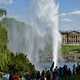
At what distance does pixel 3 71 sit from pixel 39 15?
0.92 metres

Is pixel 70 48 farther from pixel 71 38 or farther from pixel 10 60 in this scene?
pixel 10 60

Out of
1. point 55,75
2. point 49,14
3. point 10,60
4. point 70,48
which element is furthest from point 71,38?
point 10,60

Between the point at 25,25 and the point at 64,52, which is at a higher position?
the point at 25,25

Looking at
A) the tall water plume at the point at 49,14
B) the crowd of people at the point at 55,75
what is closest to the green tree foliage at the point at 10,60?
the crowd of people at the point at 55,75

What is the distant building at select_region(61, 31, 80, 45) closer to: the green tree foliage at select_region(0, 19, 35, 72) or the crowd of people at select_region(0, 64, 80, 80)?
the crowd of people at select_region(0, 64, 80, 80)

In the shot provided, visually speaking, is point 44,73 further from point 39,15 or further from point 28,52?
point 39,15

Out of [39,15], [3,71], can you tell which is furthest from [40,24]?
[3,71]

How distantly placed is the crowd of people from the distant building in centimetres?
31

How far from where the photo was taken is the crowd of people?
528cm

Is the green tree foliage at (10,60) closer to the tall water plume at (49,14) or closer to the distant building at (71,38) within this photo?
the tall water plume at (49,14)

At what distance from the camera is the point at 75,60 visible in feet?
17.2

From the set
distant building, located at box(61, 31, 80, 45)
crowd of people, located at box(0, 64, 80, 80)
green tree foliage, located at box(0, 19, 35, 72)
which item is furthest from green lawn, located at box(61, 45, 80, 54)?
green tree foliage, located at box(0, 19, 35, 72)

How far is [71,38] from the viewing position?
208 inches

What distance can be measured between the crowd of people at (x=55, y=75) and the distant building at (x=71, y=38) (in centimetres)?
31
